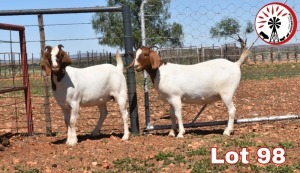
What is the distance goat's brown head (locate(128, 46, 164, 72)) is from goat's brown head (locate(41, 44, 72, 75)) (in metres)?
1.12

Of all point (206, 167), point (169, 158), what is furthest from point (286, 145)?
point (169, 158)

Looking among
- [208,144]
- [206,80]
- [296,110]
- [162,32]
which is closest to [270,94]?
[296,110]

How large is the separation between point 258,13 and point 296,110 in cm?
340

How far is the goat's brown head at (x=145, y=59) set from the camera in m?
8.22

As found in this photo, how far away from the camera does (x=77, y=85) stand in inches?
321

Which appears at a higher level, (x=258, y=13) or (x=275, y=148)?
(x=258, y=13)

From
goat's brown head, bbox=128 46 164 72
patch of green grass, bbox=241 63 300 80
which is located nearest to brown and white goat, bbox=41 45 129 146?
goat's brown head, bbox=128 46 164 72

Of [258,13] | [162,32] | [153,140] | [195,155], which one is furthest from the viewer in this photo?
[162,32]

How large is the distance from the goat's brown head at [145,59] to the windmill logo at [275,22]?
6.08 ft

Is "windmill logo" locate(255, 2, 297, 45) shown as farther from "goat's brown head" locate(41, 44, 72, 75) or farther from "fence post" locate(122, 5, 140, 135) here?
"goat's brown head" locate(41, 44, 72, 75)

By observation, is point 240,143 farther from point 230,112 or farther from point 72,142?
point 72,142

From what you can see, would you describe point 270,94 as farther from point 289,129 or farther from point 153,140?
point 153,140

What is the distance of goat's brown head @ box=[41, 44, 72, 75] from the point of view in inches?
303

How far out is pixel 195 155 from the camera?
6.65 metres
